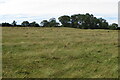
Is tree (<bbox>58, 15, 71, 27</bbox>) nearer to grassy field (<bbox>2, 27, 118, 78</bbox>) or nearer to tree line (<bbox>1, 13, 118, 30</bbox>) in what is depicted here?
tree line (<bbox>1, 13, 118, 30</bbox>)

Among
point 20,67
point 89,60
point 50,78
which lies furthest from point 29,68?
point 89,60

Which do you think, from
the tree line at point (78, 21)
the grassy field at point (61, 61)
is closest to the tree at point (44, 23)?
the tree line at point (78, 21)

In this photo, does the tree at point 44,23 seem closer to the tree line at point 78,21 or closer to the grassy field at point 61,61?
the tree line at point 78,21

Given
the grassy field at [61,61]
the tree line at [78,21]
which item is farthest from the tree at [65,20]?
the grassy field at [61,61]

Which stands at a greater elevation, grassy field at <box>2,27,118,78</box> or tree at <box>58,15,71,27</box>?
tree at <box>58,15,71,27</box>

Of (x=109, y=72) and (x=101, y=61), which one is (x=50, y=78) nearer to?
(x=109, y=72)

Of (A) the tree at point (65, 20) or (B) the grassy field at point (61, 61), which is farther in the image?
(A) the tree at point (65, 20)

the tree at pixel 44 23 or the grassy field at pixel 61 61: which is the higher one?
the tree at pixel 44 23

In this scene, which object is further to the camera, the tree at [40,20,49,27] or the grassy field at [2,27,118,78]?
the tree at [40,20,49,27]

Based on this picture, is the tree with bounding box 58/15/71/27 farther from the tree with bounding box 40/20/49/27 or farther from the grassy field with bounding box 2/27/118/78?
the grassy field with bounding box 2/27/118/78

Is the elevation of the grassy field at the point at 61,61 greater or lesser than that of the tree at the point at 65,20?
lesser

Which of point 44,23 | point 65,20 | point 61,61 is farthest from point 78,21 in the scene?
point 61,61

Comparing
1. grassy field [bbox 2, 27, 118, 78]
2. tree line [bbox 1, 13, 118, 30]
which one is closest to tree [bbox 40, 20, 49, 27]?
tree line [bbox 1, 13, 118, 30]

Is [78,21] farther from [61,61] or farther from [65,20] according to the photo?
[61,61]
